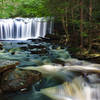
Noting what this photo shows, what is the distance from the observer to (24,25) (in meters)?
16.6

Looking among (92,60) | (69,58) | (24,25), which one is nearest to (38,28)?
(24,25)

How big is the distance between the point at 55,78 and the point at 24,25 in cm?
1208

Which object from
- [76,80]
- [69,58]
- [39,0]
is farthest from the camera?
[39,0]

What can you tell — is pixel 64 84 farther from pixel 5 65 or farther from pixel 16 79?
pixel 5 65

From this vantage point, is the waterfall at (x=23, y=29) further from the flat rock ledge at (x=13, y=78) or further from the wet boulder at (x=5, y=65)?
the flat rock ledge at (x=13, y=78)

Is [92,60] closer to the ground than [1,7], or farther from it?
closer to the ground

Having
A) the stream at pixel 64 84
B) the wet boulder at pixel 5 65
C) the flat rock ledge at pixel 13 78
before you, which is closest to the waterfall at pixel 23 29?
the stream at pixel 64 84

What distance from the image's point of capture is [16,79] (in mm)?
4281

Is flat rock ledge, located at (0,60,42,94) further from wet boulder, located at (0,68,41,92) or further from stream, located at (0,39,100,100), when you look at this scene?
stream, located at (0,39,100,100)

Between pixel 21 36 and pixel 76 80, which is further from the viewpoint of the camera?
pixel 21 36

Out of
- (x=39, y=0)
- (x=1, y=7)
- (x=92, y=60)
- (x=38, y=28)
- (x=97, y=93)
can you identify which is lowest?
(x=97, y=93)

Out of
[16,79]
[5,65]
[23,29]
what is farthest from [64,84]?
[23,29]

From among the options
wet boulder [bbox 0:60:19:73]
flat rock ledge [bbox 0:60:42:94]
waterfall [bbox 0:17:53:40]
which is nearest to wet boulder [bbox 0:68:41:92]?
flat rock ledge [bbox 0:60:42:94]

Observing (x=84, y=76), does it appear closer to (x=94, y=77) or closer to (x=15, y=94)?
(x=94, y=77)
